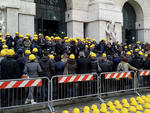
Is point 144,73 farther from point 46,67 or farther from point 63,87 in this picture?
point 46,67

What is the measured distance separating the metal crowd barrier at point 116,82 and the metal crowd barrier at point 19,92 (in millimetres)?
2479

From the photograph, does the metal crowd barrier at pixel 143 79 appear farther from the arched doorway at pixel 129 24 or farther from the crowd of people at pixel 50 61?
the arched doorway at pixel 129 24

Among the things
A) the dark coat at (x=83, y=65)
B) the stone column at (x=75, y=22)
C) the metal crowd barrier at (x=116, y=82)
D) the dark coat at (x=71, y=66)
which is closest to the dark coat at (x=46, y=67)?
the dark coat at (x=71, y=66)

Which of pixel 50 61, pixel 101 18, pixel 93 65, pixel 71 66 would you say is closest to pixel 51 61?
pixel 50 61

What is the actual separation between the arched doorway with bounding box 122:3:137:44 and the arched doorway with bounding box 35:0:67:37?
9.30 m

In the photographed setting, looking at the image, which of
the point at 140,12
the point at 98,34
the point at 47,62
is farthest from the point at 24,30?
the point at 140,12

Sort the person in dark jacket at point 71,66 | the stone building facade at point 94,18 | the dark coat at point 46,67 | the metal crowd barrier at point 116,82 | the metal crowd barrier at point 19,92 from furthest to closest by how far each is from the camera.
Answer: the stone building facade at point 94,18 → the metal crowd barrier at point 116,82 → the person in dark jacket at point 71,66 → the dark coat at point 46,67 → the metal crowd barrier at point 19,92

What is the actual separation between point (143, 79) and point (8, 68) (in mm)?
6325

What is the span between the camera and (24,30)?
14.3 metres

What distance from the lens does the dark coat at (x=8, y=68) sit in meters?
6.33

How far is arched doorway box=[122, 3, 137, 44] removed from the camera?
23.8 meters

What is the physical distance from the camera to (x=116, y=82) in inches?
311

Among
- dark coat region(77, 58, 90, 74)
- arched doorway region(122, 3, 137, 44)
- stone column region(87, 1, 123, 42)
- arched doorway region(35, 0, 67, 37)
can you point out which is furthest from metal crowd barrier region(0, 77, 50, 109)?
arched doorway region(122, 3, 137, 44)

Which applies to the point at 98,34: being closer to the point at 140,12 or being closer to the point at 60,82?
the point at 140,12
